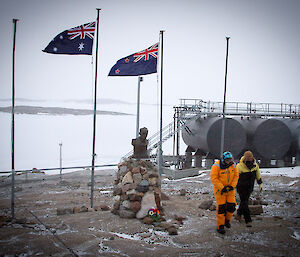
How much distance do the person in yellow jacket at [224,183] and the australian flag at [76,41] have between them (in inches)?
233

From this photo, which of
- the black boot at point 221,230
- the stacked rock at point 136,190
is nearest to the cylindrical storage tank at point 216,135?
the stacked rock at point 136,190

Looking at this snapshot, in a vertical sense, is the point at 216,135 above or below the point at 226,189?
above

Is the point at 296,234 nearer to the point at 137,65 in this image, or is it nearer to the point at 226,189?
the point at 226,189

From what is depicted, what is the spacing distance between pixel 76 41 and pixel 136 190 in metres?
5.47

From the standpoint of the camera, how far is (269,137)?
24500 mm

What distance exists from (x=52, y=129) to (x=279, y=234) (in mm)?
59502

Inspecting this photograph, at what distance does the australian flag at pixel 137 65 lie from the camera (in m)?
12.1

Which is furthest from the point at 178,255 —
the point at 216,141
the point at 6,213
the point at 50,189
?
the point at 216,141

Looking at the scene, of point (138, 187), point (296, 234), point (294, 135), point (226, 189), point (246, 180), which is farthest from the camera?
point (294, 135)

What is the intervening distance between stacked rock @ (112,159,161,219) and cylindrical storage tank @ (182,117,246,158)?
45.0 ft

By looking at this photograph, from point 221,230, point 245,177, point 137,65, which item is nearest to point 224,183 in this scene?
point 245,177

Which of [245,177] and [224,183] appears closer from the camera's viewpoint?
[224,183]

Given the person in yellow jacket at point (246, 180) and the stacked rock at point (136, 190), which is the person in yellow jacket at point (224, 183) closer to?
the person in yellow jacket at point (246, 180)

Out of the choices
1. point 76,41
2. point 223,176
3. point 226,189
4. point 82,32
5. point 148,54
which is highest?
point 82,32
